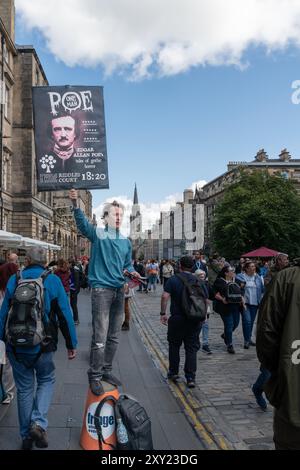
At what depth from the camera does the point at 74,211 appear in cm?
492

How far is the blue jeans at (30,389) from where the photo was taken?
4254 mm

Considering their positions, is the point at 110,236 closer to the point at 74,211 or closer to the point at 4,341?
the point at 74,211

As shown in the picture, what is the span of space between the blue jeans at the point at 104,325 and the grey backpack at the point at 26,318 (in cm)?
81

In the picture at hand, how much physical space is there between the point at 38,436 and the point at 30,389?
1.37 ft

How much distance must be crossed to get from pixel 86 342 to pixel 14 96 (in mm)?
37040

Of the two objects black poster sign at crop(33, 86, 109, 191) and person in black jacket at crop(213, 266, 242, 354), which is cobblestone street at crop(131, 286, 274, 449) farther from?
black poster sign at crop(33, 86, 109, 191)

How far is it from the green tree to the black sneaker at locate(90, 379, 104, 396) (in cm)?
4321

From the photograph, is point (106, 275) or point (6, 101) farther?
point (6, 101)

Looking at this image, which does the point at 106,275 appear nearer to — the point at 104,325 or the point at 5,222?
the point at 104,325

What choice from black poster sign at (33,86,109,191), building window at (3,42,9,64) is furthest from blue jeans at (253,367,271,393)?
building window at (3,42,9,64)

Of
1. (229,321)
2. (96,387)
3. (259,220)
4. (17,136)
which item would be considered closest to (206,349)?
(229,321)

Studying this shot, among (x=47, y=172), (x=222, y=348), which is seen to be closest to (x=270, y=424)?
(x=47, y=172)

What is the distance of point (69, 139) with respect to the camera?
5.76 meters

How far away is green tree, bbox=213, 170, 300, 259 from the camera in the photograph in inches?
1854
